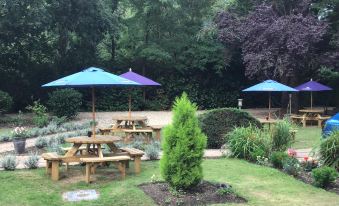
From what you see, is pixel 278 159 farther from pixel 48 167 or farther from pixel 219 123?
pixel 48 167

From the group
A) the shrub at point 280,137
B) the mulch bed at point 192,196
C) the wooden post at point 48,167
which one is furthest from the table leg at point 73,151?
the shrub at point 280,137

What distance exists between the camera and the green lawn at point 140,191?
6.66 metres

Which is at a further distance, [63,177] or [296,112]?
[296,112]

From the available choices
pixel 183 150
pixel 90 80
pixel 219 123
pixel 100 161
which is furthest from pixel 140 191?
pixel 219 123

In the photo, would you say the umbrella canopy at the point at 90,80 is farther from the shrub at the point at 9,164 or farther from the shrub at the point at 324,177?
the shrub at the point at 324,177

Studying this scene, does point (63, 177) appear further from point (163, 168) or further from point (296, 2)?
point (296, 2)

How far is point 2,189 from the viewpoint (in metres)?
7.23

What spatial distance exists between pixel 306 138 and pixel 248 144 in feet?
15.4

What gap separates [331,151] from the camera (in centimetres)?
870

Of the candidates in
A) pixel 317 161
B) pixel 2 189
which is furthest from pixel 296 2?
pixel 2 189

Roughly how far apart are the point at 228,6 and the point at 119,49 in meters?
7.09

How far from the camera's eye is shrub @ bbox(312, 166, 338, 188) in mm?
7547

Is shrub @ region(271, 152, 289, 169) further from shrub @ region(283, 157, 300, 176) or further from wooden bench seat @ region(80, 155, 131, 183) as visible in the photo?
→ wooden bench seat @ region(80, 155, 131, 183)

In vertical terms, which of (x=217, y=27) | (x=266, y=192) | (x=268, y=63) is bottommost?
(x=266, y=192)
